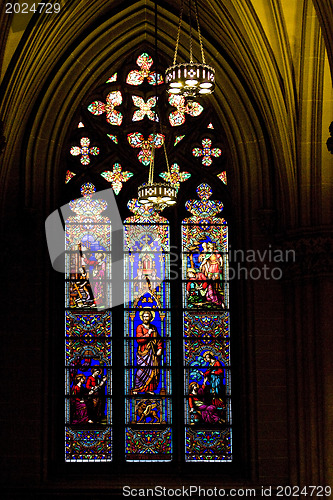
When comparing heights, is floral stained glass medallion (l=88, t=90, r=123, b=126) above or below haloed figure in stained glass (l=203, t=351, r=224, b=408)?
above

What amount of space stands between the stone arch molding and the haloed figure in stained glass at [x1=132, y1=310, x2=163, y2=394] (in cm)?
280

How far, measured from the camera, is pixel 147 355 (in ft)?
66.9

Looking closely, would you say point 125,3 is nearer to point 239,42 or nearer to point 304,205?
point 239,42

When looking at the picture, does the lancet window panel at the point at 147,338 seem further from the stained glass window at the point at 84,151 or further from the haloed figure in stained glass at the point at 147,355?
the stained glass window at the point at 84,151

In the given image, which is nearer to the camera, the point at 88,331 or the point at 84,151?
the point at 88,331

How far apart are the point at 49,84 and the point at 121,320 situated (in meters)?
4.65

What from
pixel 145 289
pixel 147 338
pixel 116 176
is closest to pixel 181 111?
pixel 116 176

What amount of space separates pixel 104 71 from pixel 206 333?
5.45 metres

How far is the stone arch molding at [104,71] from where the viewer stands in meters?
19.6

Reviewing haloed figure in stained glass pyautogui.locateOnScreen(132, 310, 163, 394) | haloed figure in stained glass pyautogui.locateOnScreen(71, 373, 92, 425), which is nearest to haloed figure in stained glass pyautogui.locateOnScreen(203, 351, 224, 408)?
haloed figure in stained glass pyautogui.locateOnScreen(132, 310, 163, 394)

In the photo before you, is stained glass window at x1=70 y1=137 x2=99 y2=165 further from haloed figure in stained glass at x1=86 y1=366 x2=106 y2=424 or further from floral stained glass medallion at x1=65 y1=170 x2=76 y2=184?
haloed figure in stained glass at x1=86 y1=366 x2=106 y2=424

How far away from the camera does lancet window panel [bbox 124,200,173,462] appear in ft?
65.7

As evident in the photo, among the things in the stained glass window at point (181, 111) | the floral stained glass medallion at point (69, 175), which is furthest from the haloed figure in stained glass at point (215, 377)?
the stained glass window at point (181, 111)

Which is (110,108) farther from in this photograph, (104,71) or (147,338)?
(147,338)
